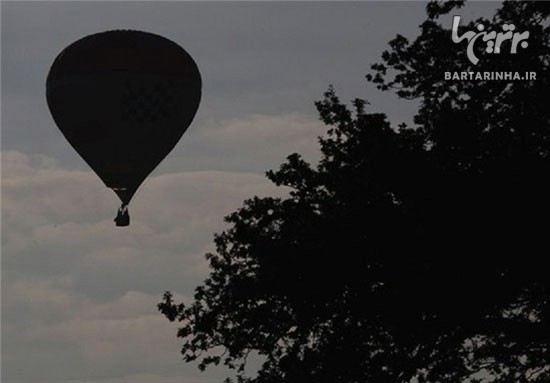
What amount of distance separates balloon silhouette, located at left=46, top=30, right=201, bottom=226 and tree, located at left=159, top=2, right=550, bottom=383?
725cm

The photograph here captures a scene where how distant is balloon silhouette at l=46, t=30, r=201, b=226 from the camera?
4462 centimetres

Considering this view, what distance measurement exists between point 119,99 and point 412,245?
1300 centimetres

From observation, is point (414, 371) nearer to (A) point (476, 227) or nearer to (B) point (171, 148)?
(A) point (476, 227)

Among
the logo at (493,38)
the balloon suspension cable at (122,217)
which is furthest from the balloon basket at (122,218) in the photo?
the logo at (493,38)

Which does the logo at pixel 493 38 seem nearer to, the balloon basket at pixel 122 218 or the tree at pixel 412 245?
the tree at pixel 412 245

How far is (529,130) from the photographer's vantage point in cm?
3591

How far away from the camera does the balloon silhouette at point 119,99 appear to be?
44625 millimetres

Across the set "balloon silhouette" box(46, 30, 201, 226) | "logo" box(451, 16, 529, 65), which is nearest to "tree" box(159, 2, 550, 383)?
"logo" box(451, 16, 529, 65)

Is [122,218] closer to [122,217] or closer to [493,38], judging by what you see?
[122,217]

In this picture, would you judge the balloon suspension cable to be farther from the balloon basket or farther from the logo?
the logo

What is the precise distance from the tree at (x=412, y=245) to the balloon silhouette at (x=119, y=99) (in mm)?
7247

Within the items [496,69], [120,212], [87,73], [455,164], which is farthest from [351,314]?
[87,73]

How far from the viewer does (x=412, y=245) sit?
114 feet

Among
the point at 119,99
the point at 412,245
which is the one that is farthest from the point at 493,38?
the point at 119,99
